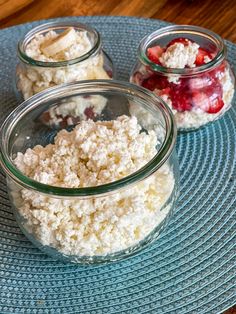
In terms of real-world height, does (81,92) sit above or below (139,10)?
above

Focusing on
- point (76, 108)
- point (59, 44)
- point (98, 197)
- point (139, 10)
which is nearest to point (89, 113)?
point (76, 108)

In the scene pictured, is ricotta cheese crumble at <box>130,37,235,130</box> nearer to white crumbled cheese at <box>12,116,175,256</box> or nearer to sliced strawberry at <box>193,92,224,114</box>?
sliced strawberry at <box>193,92,224,114</box>

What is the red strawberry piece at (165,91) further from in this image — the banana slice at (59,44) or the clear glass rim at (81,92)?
the banana slice at (59,44)

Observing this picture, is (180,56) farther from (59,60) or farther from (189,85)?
(59,60)

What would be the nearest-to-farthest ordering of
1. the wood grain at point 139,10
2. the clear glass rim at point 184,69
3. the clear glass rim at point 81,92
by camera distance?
the clear glass rim at point 81,92 < the clear glass rim at point 184,69 < the wood grain at point 139,10

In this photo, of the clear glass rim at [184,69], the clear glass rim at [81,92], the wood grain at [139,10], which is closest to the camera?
Answer: the clear glass rim at [81,92]

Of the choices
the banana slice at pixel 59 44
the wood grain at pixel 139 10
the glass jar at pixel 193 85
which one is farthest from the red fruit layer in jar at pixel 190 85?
the wood grain at pixel 139 10
